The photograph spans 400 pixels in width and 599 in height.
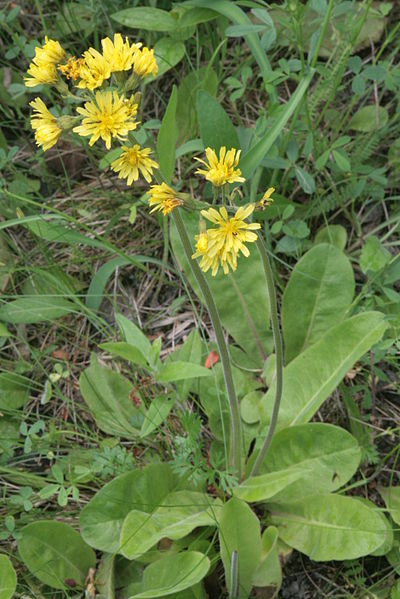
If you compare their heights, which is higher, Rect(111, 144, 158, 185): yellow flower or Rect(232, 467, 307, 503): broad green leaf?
Rect(111, 144, 158, 185): yellow flower

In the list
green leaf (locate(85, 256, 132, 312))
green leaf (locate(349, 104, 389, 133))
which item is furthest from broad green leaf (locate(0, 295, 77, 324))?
green leaf (locate(349, 104, 389, 133))

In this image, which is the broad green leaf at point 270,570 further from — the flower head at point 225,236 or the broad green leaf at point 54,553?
the flower head at point 225,236

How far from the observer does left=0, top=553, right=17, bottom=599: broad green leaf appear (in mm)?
2488

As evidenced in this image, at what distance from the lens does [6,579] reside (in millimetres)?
2520

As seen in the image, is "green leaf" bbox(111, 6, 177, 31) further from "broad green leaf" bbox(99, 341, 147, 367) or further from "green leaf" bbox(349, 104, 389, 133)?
"broad green leaf" bbox(99, 341, 147, 367)

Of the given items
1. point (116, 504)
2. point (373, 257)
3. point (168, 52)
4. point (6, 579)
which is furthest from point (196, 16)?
point (6, 579)

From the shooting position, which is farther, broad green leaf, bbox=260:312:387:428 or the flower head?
broad green leaf, bbox=260:312:387:428

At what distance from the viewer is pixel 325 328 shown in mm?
3141

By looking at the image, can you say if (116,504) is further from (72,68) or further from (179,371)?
(72,68)

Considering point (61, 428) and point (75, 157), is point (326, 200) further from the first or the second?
point (61, 428)

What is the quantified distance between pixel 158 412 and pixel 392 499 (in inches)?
42.7

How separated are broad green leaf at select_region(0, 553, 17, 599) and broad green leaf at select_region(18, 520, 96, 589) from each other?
7cm

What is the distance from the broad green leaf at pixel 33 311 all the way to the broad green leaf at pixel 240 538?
1.35 meters

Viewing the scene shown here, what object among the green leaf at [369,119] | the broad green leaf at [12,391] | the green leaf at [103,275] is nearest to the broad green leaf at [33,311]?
the green leaf at [103,275]
